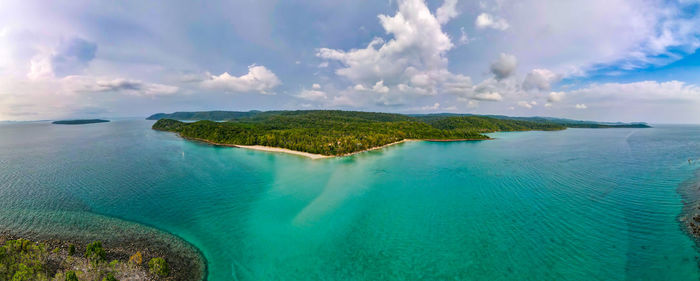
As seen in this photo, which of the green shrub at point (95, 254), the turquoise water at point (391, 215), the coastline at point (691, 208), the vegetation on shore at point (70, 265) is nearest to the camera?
the vegetation on shore at point (70, 265)

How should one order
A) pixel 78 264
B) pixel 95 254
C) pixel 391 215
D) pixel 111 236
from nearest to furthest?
pixel 78 264 < pixel 95 254 < pixel 111 236 < pixel 391 215

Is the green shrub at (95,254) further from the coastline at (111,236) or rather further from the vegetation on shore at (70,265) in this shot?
the coastline at (111,236)

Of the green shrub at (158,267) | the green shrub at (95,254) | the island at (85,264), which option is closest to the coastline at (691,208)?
the green shrub at (158,267)

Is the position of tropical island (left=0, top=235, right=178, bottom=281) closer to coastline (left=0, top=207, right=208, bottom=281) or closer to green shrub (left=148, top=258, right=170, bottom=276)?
green shrub (left=148, top=258, right=170, bottom=276)

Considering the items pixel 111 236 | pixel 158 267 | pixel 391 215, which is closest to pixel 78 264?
pixel 111 236

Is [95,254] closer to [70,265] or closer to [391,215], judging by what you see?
[70,265]

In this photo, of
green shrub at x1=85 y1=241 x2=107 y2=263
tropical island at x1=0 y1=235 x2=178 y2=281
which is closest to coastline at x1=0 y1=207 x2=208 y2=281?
tropical island at x1=0 y1=235 x2=178 y2=281

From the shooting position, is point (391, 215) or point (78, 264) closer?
point (78, 264)
